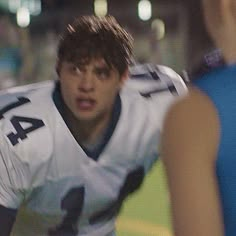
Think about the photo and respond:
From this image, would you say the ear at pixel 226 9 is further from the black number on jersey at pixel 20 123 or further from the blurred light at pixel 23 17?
the blurred light at pixel 23 17

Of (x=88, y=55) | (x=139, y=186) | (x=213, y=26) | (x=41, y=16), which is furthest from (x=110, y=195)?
(x=41, y=16)

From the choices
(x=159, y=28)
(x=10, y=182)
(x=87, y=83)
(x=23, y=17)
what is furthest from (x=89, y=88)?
(x=23, y=17)

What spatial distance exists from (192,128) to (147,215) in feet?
9.56

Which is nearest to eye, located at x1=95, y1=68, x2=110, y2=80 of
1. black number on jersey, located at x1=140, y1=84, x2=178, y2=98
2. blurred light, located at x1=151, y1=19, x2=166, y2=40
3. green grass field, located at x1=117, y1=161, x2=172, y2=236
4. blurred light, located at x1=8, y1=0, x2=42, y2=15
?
black number on jersey, located at x1=140, y1=84, x2=178, y2=98

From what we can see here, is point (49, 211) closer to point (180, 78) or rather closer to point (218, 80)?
point (180, 78)

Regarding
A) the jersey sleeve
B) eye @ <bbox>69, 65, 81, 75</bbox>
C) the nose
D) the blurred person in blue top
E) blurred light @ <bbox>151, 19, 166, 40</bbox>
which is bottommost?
blurred light @ <bbox>151, 19, 166, 40</bbox>

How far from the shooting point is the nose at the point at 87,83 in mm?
1690

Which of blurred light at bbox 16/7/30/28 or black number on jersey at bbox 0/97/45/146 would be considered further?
blurred light at bbox 16/7/30/28

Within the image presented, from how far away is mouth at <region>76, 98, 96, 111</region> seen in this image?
1688mm

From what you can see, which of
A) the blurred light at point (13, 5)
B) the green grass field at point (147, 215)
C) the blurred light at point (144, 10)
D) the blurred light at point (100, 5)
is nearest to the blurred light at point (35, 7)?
the blurred light at point (13, 5)

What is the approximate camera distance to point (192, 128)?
2.35ft

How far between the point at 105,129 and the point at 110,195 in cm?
15

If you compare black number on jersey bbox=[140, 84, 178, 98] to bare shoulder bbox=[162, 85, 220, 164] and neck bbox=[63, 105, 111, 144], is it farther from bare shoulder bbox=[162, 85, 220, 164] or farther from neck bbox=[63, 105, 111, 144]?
bare shoulder bbox=[162, 85, 220, 164]

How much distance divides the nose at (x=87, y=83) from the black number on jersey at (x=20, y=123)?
106mm
